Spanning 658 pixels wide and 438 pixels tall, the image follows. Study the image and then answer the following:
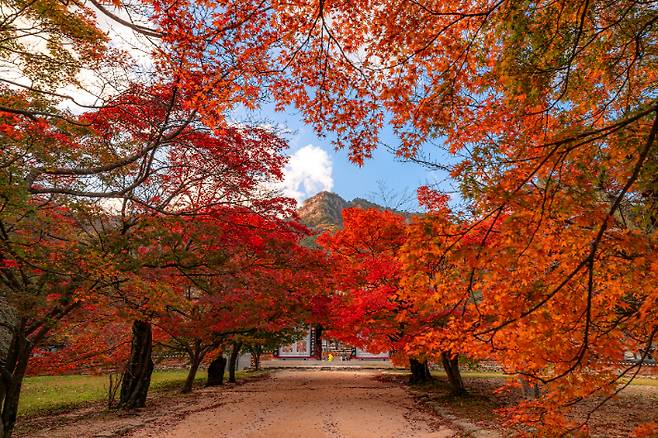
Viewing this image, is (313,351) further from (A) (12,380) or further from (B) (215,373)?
(A) (12,380)

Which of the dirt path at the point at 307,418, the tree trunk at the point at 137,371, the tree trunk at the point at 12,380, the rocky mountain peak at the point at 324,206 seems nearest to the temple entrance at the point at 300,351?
the dirt path at the point at 307,418

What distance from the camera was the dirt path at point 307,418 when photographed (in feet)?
26.5

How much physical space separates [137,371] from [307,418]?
567 cm

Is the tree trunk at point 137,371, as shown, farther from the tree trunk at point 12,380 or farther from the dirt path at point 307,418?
the tree trunk at point 12,380

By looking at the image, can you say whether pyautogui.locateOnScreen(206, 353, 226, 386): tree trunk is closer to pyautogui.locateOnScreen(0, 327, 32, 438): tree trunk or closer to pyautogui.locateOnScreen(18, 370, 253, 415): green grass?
pyautogui.locateOnScreen(18, 370, 253, 415): green grass

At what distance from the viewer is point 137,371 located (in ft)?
38.3

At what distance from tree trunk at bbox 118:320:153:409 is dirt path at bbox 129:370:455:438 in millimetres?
2169

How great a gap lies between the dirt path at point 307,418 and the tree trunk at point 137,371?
2169mm

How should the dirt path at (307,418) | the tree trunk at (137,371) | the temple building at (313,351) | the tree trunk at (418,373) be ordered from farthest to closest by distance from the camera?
the temple building at (313,351)
the tree trunk at (418,373)
the tree trunk at (137,371)
the dirt path at (307,418)

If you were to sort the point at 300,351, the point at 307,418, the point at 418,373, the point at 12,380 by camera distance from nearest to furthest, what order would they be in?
the point at 12,380, the point at 307,418, the point at 418,373, the point at 300,351

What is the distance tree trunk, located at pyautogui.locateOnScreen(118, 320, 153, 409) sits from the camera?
11.5 metres

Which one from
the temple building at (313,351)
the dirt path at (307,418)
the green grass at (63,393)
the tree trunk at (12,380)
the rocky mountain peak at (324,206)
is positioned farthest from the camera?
the rocky mountain peak at (324,206)

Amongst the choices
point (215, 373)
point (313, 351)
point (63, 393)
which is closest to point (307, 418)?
point (215, 373)

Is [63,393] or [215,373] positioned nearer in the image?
[63,393]
